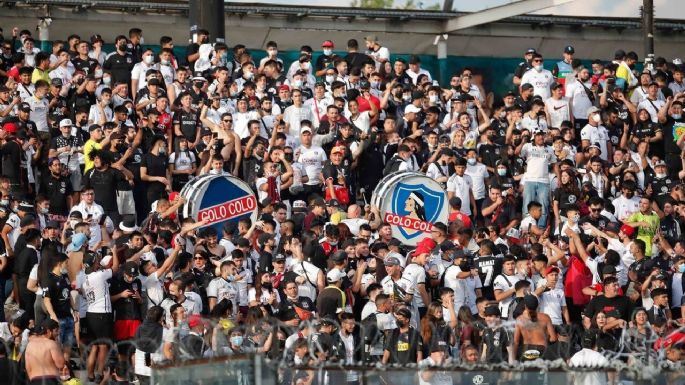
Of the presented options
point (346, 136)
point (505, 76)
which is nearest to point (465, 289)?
point (346, 136)

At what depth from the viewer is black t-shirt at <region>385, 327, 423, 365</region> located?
62.5ft

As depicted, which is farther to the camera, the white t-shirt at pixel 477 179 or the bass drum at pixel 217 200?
the white t-shirt at pixel 477 179

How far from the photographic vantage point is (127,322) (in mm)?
20094

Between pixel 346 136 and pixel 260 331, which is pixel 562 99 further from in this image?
pixel 260 331

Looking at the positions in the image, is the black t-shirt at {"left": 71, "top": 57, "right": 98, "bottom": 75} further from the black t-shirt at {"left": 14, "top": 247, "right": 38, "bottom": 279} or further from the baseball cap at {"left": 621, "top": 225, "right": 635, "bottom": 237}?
the baseball cap at {"left": 621, "top": 225, "right": 635, "bottom": 237}

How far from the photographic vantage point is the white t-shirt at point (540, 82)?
92.9 ft

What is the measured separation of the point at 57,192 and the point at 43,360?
6741 mm

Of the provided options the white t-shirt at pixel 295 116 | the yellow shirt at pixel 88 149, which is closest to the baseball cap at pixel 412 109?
the white t-shirt at pixel 295 116

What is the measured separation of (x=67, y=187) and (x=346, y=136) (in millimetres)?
4478

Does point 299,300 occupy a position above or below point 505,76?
below

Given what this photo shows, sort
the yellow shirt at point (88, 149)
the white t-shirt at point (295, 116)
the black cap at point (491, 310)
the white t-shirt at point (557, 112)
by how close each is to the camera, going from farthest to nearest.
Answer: the white t-shirt at point (557, 112)
the white t-shirt at point (295, 116)
the yellow shirt at point (88, 149)
the black cap at point (491, 310)

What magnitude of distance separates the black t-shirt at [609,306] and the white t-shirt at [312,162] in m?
5.01

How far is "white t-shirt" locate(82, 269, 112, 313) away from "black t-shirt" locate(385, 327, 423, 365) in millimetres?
3355

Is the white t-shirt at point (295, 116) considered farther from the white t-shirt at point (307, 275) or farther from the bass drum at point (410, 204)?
the white t-shirt at point (307, 275)
